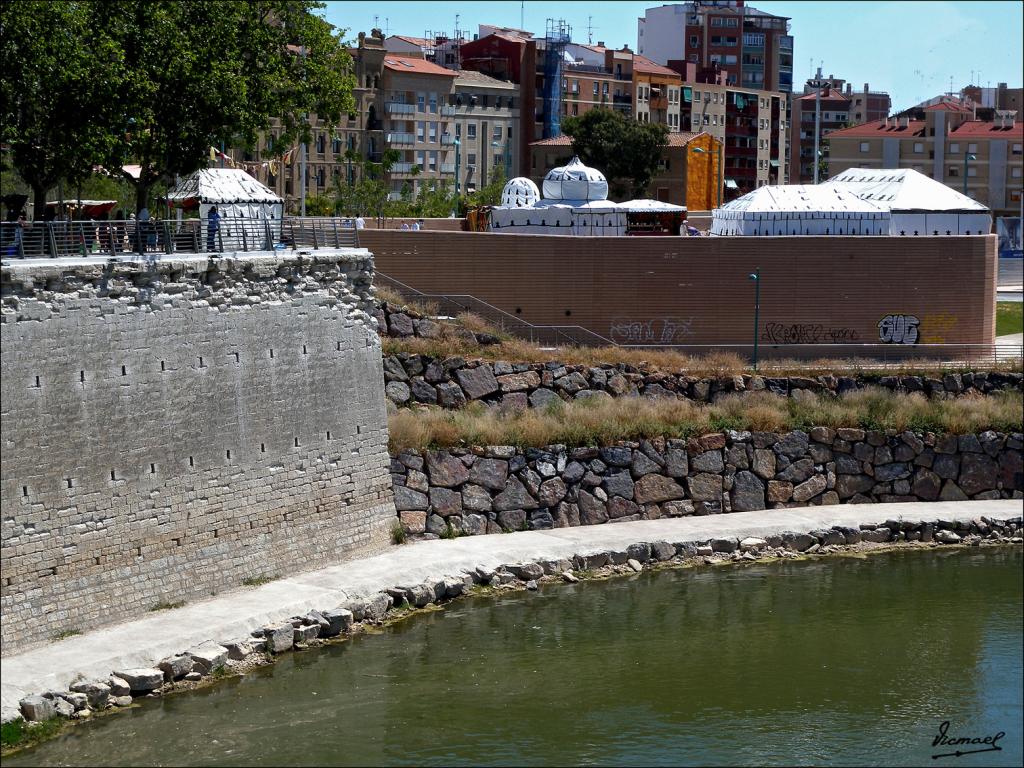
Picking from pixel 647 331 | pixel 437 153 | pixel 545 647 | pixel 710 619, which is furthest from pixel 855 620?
pixel 437 153

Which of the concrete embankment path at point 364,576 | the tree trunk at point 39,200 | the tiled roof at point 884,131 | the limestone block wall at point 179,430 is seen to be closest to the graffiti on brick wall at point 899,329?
the concrete embankment path at point 364,576

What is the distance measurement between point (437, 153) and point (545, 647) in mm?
44083

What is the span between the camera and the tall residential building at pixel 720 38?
78938 millimetres

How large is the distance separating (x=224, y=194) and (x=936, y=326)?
14.7m

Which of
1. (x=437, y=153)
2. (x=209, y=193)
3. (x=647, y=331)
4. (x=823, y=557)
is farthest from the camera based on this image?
(x=437, y=153)

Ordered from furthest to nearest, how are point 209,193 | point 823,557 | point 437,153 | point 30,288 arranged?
point 437,153 → point 209,193 → point 823,557 → point 30,288

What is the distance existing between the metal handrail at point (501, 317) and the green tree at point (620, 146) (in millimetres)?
28904

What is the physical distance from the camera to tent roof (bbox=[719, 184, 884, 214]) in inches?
1283

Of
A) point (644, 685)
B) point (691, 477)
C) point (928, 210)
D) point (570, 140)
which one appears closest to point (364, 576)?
point (644, 685)

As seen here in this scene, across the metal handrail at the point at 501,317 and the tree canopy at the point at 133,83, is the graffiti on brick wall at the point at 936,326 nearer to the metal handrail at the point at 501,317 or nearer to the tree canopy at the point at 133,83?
the metal handrail at the point at 501,317

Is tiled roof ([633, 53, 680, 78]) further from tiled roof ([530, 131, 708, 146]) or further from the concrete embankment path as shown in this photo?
the concrete embankment path

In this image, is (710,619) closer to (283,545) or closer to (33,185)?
(283,545)

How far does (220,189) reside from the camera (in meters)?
26.9

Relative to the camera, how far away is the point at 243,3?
25078 mm
